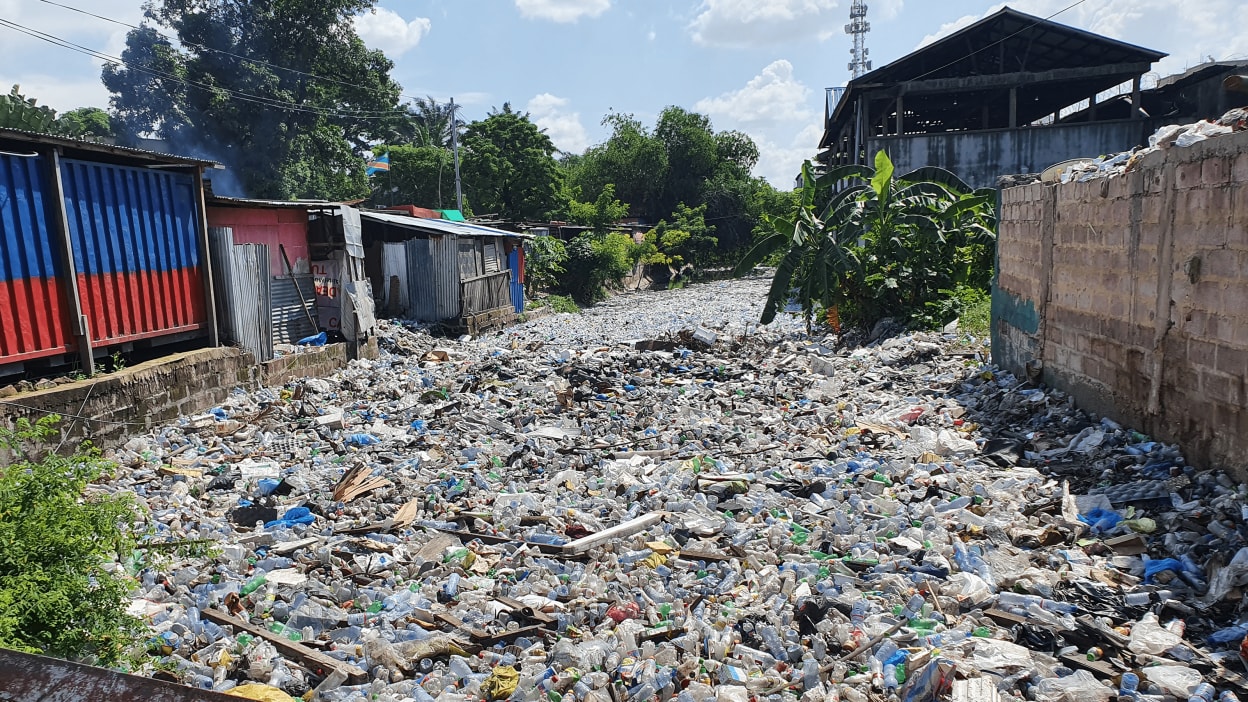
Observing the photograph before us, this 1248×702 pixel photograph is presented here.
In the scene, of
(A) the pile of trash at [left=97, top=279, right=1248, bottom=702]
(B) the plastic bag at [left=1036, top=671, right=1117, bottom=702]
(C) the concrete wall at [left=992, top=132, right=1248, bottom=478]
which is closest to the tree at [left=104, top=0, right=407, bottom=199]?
(A) the pile of trash at [left=97, top=279, right=1248, bottom=702]

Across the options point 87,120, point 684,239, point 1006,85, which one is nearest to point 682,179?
point 684,239

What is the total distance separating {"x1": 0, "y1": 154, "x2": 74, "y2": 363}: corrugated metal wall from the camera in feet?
20.3

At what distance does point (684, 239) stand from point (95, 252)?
1149 inches

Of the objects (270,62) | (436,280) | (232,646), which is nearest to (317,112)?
(270,62)

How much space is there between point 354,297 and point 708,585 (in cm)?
950

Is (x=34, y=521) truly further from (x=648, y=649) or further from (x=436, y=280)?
(x=436, y=280)

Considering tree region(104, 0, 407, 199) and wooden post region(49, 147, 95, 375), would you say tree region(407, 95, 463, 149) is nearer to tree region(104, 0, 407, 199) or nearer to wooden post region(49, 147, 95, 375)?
tree region(104, 0, 407, 199)

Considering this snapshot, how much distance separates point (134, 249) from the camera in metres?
7.70

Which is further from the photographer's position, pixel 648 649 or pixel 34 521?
pixel 648 649

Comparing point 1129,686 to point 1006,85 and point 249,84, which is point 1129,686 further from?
point 249,84

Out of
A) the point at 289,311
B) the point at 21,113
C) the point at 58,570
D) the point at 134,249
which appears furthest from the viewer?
the point at 21,113

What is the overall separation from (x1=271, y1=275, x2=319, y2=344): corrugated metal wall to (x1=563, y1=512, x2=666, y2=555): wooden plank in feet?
27.0

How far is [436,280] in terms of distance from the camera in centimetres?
1599


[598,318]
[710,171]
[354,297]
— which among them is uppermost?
[710,171]
